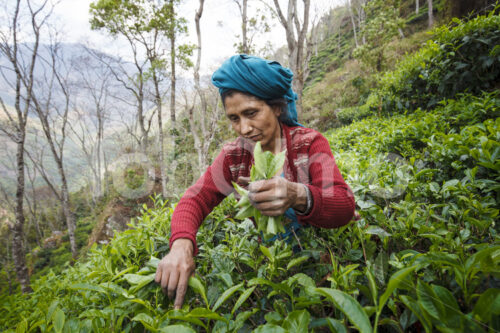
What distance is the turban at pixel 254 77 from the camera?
4.50 ft

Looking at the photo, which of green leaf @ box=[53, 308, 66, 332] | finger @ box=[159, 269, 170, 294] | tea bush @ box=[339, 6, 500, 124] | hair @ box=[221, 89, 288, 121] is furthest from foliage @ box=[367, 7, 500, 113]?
green leaf @ box=[53, 308, 66, 332]

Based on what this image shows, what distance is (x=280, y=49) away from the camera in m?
36.0

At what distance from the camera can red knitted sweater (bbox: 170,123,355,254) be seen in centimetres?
101

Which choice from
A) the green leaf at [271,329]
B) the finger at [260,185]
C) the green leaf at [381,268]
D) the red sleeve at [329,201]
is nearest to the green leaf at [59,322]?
the green leaf at [271,329]

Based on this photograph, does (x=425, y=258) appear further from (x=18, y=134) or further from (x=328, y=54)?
(x=328, y=54)

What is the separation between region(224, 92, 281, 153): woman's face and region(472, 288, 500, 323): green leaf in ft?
3.89

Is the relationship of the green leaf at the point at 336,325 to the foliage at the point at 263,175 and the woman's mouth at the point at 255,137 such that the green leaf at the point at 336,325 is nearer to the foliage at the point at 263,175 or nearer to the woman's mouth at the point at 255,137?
the foliage at the point at 263,175

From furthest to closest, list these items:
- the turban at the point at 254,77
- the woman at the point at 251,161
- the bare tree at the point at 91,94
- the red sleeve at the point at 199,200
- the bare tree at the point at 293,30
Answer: the bare tree at the point at 91,94, the bare tree at the point at 293,30, the turban at the point at 254,77, the red sleeve at the point at 199,200, the woman at the point at 251,161

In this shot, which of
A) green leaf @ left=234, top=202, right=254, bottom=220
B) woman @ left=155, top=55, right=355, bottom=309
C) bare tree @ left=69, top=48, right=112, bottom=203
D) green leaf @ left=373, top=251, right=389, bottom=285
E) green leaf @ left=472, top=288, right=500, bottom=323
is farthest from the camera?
bare tree @ left=69, top=48, right=112, bottom=203

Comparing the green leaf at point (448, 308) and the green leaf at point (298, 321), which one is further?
the green leaf at point (298, 321)

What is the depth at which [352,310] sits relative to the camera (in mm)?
524

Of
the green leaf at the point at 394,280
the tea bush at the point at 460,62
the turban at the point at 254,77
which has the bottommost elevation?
the green leaf at the point at 394,280

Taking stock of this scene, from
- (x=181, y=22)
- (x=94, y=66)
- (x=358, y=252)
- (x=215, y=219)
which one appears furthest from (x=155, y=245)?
(x=94, y=66)

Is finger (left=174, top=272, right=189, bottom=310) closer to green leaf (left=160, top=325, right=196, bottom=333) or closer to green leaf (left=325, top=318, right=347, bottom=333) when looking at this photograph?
green leaf (left=160, top=325, right=196, bottom=333)
